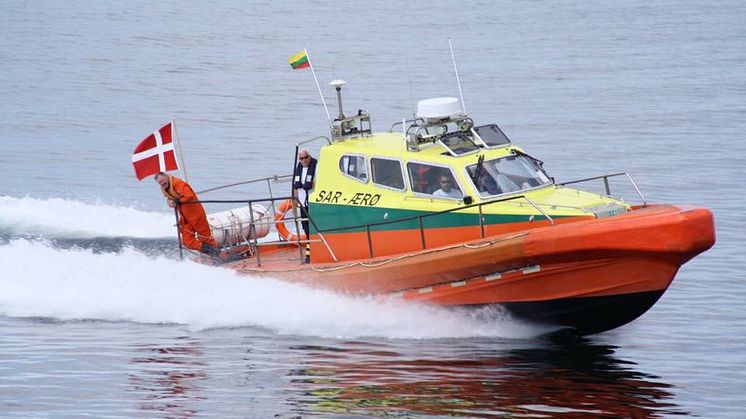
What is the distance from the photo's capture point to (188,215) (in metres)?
16.3

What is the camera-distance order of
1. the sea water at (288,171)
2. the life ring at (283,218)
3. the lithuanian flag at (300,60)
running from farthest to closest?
the life ring at (283,218), the lithuanian flag at (300,60), the sea water at (288,171)

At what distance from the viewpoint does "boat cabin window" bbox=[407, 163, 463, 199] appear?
14180 millimetres

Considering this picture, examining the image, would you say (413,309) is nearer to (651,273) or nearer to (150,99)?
(651,273)

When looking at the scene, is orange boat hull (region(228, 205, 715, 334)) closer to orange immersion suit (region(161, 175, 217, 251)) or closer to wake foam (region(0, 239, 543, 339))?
wake foam (region(0, 239, 543, 339))

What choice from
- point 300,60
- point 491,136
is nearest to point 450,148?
point 491,136

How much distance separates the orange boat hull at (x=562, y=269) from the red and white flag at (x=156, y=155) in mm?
3339

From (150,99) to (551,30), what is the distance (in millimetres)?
24302

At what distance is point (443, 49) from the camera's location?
5103 cm

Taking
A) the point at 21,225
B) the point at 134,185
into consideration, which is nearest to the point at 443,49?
the point at 134,185

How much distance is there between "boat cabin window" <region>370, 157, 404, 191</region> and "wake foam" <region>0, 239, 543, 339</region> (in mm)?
1506

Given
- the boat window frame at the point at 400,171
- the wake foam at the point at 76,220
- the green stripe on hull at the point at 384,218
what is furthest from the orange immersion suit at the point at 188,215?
the wake foam at the point at 76,220

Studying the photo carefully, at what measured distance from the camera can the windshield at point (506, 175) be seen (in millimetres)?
14141

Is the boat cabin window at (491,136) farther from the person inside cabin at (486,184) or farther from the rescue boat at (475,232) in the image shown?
the person inside cabin at (486,184)

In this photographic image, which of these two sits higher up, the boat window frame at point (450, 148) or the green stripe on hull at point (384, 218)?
the boat window frame at point (450, 148)
